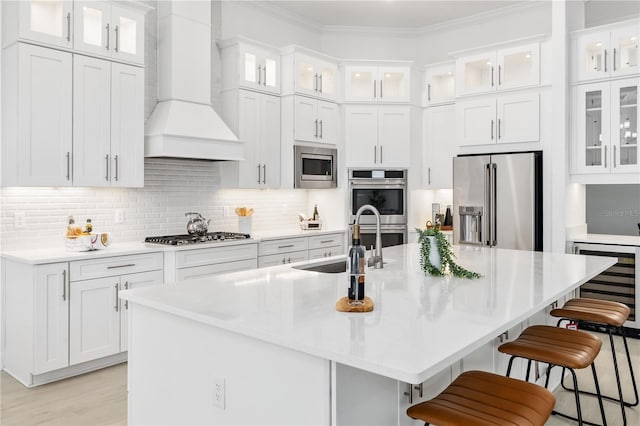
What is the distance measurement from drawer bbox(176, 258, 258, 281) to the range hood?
101 centimetres

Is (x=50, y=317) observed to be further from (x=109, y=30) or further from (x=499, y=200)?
(x=499, y=200)

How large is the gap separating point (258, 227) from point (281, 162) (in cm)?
82

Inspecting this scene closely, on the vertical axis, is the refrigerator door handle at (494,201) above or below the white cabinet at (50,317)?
above

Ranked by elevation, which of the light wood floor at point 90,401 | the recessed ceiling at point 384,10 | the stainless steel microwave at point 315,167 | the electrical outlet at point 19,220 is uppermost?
the recessed ceiling at point 384,10

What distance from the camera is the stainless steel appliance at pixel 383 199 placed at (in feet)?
19.9

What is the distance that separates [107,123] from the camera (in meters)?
3.97

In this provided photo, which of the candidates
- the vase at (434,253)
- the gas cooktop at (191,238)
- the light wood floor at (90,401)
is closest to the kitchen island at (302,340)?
the vase at (434,253)

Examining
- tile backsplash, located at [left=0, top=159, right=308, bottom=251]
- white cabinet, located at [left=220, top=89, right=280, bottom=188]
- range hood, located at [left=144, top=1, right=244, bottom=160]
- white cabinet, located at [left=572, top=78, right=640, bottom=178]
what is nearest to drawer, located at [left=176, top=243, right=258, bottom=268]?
tile backsplash, located at [left=0, top=159, right=308, bottom=251]

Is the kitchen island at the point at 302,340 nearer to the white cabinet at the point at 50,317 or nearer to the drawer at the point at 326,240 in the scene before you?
the white cabinet at the point at 50,317

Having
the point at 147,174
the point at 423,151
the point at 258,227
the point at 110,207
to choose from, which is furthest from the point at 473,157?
the point at 110,207

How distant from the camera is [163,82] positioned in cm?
463

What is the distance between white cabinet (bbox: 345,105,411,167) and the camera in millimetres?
6051

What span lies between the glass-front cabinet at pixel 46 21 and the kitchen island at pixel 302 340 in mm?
2353

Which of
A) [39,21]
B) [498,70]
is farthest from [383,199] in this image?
[39,21]
